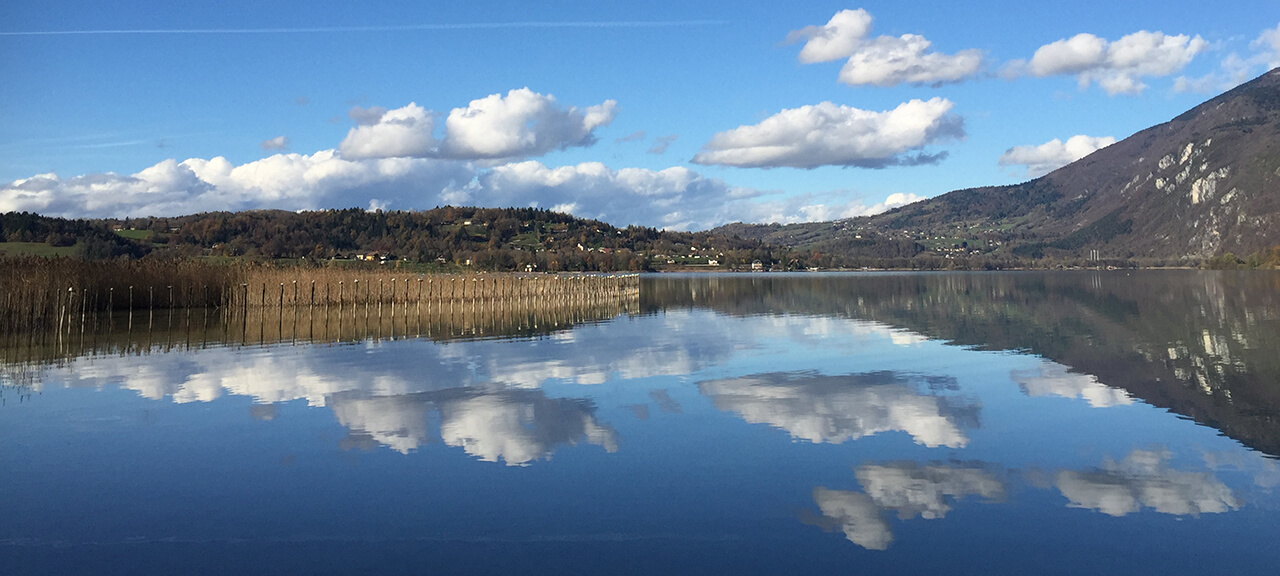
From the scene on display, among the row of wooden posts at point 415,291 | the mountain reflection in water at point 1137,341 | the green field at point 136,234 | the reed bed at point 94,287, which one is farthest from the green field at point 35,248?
the mountain reflection in water at point 1137,341

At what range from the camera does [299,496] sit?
1162 cm

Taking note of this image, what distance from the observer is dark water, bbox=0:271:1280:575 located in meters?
9.45

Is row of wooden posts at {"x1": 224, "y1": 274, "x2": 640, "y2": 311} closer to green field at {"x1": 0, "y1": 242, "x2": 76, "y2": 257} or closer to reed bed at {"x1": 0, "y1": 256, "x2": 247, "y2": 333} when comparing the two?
reed bed at {"x1": 0, "y1": 256, "x2": 247, "y2": 333}

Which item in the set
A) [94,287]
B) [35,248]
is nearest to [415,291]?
[94,287]

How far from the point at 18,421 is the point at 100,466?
4.84 meters

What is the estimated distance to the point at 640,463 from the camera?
44.0 ft

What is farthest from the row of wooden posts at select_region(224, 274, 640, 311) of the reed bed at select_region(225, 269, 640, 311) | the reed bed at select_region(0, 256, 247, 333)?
the reed bed at select_region(0, 256, 247, 333)

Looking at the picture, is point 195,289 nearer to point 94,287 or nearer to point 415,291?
point 94,287

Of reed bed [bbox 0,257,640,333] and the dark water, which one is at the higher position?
reed bed [bbox 0,257,640,333]

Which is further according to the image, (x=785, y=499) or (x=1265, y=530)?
(x=785, y=499)

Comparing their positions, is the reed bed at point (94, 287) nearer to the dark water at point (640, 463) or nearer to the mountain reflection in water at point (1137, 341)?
the dark water at point (640, 463)

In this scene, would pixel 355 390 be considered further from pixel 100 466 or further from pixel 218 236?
pixel 218 236

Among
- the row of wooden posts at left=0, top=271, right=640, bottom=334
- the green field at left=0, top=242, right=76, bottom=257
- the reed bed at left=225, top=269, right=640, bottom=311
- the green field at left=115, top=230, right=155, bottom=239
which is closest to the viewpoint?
the row of wooden posts at left=0, top=271, right=640, bottom=334

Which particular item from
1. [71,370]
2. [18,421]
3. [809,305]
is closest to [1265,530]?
[18,421]
